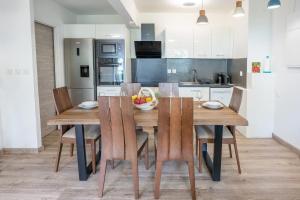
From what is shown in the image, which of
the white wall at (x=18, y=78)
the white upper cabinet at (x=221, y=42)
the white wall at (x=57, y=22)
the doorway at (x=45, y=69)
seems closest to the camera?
the white wall at (x=18, y=78)

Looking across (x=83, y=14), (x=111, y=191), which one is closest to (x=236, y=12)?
(x=111, y=191)

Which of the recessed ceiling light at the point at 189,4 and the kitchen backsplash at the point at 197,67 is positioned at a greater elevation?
the recessed ceiling light at the point at 189,4

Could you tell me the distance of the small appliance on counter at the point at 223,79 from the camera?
19.1 feet

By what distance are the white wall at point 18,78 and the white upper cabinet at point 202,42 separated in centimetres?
330

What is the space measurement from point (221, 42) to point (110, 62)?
2390 mm

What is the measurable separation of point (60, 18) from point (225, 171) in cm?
428

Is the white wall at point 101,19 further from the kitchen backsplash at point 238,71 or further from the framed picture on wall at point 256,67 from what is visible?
the framed picture on wall at point 256,67

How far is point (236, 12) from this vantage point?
11.3ft

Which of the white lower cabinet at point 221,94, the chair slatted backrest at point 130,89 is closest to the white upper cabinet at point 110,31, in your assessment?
the chair slatted backrest at point 130,89

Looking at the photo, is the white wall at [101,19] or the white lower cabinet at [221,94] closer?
the white lower cabinet at [221,94]

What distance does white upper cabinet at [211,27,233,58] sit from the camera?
5.65 meters

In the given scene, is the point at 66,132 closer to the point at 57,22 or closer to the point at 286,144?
the point at 57,22

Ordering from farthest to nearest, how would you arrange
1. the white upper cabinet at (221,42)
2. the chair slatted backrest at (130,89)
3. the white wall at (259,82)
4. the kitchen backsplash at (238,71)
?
the white upper cabinet at (221,42), the kitchen backsplash at (238,71), the white wall at (259,82), the chair slatted backrest at (130,89)

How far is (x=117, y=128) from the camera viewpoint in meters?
2.63
